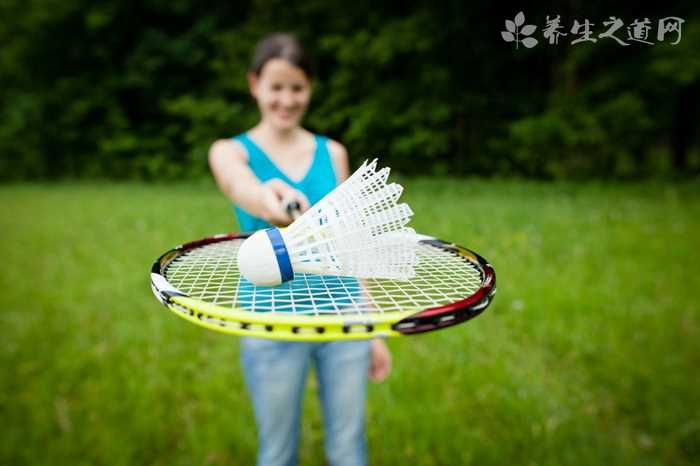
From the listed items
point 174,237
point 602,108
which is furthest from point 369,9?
point 174,237

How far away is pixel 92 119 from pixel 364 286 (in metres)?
17.3

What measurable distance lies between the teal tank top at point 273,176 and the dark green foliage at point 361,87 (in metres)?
6.49

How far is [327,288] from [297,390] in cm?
56

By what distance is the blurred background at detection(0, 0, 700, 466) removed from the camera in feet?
7.56

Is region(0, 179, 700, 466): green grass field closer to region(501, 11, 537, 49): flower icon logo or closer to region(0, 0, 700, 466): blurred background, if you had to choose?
region(0, 0, 700, 466): blurred background

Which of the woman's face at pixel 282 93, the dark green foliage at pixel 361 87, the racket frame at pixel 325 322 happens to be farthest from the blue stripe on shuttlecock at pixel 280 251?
the dark green foliage at pixel 361 87

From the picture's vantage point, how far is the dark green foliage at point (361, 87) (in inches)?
395

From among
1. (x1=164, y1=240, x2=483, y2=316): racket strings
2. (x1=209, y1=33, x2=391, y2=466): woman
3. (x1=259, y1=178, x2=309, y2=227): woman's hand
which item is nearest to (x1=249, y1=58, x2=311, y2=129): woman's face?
(x1=209, y1=33, x2=391, y2=466): woman

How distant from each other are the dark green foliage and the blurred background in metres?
0.06

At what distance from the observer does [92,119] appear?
15.7 meters

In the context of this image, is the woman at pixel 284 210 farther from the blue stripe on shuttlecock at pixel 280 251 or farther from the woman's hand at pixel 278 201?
the blue stripe on shuttlecock at pixel 280 251

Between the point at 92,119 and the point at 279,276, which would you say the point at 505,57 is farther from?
the point at 92,119

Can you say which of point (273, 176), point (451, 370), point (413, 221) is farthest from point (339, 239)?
point (413, 221)

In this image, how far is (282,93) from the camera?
1.69m
